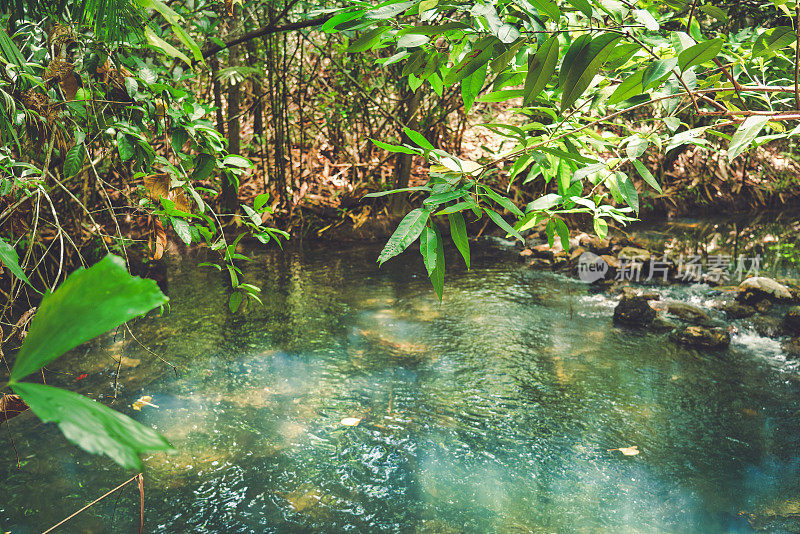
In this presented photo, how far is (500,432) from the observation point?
2.34 meters

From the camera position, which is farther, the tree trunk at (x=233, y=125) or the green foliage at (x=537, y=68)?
the tree trunk at (x=233, y=125)

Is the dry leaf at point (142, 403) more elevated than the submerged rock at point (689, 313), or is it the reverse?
the submerged rock at point (689, 313)

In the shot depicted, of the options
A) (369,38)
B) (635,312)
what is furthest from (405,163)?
(369,38)

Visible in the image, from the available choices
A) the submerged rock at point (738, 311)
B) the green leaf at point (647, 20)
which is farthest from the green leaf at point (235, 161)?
the submerged rock at point (738, 311)

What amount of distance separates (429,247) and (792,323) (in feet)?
11.5

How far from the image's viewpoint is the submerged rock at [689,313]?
11.5ft

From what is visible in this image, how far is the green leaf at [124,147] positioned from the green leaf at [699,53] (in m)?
1.08

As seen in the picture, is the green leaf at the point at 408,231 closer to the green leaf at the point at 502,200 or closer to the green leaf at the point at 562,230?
the green leaf at the point at 502,200

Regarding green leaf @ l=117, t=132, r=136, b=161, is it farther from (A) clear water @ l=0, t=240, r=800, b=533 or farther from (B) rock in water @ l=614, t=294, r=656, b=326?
(B) rock in water @ l=614, t=294, r=656, b=326

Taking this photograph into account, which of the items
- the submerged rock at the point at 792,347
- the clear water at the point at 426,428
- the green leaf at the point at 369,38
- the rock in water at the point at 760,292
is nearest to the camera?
the green leaf at the point at 369,38

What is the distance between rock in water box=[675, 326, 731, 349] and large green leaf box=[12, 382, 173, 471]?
11.3ft

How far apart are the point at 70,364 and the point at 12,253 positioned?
2.29m

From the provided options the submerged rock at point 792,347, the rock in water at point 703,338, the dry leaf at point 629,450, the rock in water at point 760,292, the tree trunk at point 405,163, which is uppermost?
the tree trunk at point 405,163

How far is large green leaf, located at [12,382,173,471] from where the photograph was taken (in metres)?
0.26
